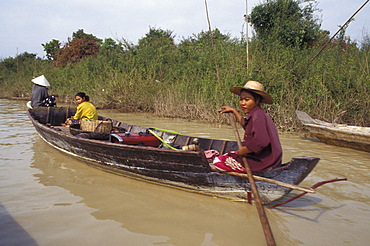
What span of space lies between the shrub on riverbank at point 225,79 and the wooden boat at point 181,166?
10.5ft

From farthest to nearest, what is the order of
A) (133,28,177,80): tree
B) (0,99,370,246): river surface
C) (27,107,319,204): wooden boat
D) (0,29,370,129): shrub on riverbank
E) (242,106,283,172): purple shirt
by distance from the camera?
(133,28,177,80): tree, (0,29,370,129): shrub on riverbank, (27,107,319,204): wooden boat, (242,106,283,172): purple shirt, (0,99,370,246): river surface

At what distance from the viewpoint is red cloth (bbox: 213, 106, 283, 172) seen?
2.93m

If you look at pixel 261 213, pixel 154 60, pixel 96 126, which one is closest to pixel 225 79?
pixel 96 126

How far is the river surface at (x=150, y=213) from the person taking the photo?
2722 mm

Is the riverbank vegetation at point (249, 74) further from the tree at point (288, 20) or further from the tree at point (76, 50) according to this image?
the tree at point (76, 50)

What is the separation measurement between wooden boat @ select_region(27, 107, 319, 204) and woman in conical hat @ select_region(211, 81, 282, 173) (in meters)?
0.11

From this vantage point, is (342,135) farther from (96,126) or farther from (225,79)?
(96,126)

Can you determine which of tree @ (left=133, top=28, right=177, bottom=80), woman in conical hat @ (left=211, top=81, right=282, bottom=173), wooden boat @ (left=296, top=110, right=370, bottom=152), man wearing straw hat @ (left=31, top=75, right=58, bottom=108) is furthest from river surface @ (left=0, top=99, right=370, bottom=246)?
tree @ (left=133, top=28, right=177, bottom=80)

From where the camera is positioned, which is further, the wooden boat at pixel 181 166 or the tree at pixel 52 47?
the tree at pixel 52 47

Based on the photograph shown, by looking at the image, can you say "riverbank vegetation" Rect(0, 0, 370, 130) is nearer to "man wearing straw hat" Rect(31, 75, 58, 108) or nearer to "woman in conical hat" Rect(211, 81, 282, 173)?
"woman in conical hat" Rect(211, 81, 282, 173)

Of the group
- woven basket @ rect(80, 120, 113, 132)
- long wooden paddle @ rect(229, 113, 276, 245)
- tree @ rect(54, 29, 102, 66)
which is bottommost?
long wooden paddle @ rect(229, 113, 276, 245)

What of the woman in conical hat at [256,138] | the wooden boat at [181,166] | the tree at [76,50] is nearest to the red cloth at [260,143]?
the woman in conical hat at [256,138]

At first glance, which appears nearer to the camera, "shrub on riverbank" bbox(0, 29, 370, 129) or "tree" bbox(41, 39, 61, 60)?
"shrub on riverbank" bbox(0, 29, 370, 129)

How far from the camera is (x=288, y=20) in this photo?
11039 millimetres
